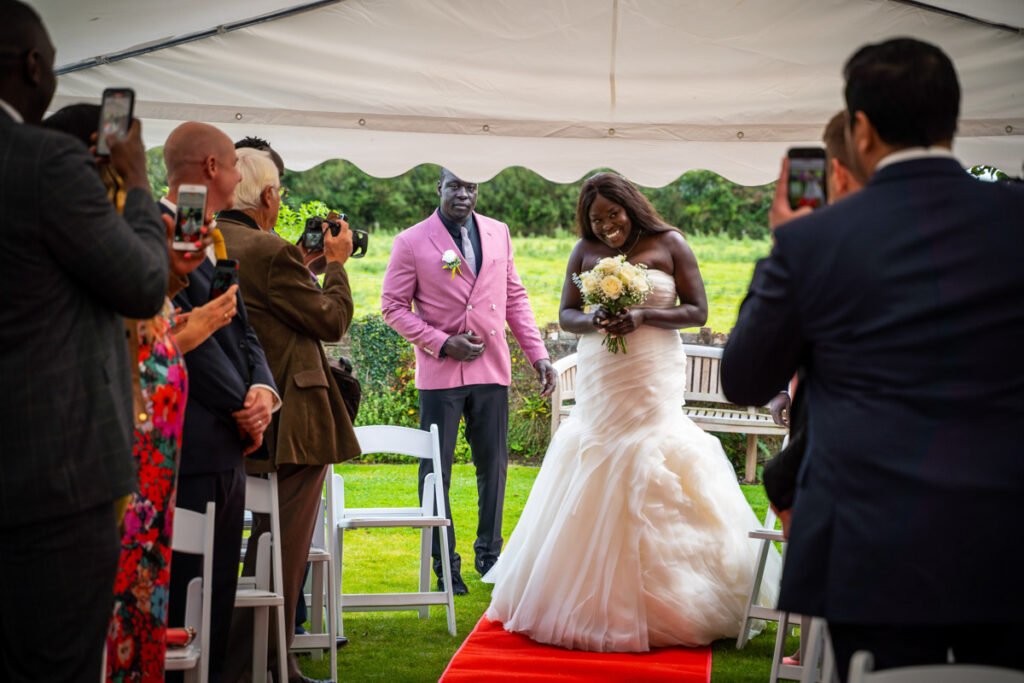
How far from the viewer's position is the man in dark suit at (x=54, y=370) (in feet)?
9.01

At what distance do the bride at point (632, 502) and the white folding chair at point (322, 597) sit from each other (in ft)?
3.47

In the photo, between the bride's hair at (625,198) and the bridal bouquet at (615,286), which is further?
the bride's hair at (625,198)

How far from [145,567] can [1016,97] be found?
4.53 metres

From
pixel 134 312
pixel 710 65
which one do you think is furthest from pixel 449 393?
pixel 134 312

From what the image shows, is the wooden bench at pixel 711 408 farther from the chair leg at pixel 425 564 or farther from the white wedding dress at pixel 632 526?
the white wedding dress at pixel 632 526

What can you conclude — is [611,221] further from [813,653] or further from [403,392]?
[403,392]

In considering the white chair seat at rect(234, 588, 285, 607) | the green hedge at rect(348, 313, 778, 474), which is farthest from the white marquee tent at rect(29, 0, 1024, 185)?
the green hedge at rect(348, 313, 778, 474)

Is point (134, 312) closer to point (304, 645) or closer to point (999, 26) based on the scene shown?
point (304, 645)

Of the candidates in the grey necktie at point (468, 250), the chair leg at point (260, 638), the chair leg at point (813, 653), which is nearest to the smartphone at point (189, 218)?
the chair leg at point (260, 638)

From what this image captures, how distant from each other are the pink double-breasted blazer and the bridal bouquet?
1448mm

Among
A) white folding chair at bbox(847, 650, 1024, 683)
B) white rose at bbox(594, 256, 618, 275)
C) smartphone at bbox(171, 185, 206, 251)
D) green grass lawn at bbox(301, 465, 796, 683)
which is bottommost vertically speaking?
green grass lawn at bbox(301, 465, 796, 683)

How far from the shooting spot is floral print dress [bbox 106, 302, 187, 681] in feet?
12.0

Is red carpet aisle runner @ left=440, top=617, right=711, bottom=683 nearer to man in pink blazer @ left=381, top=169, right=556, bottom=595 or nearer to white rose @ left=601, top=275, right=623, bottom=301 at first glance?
man in pink blazer @ left=381, top=169, right=556, bottom=595

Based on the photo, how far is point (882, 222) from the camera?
2.62m
